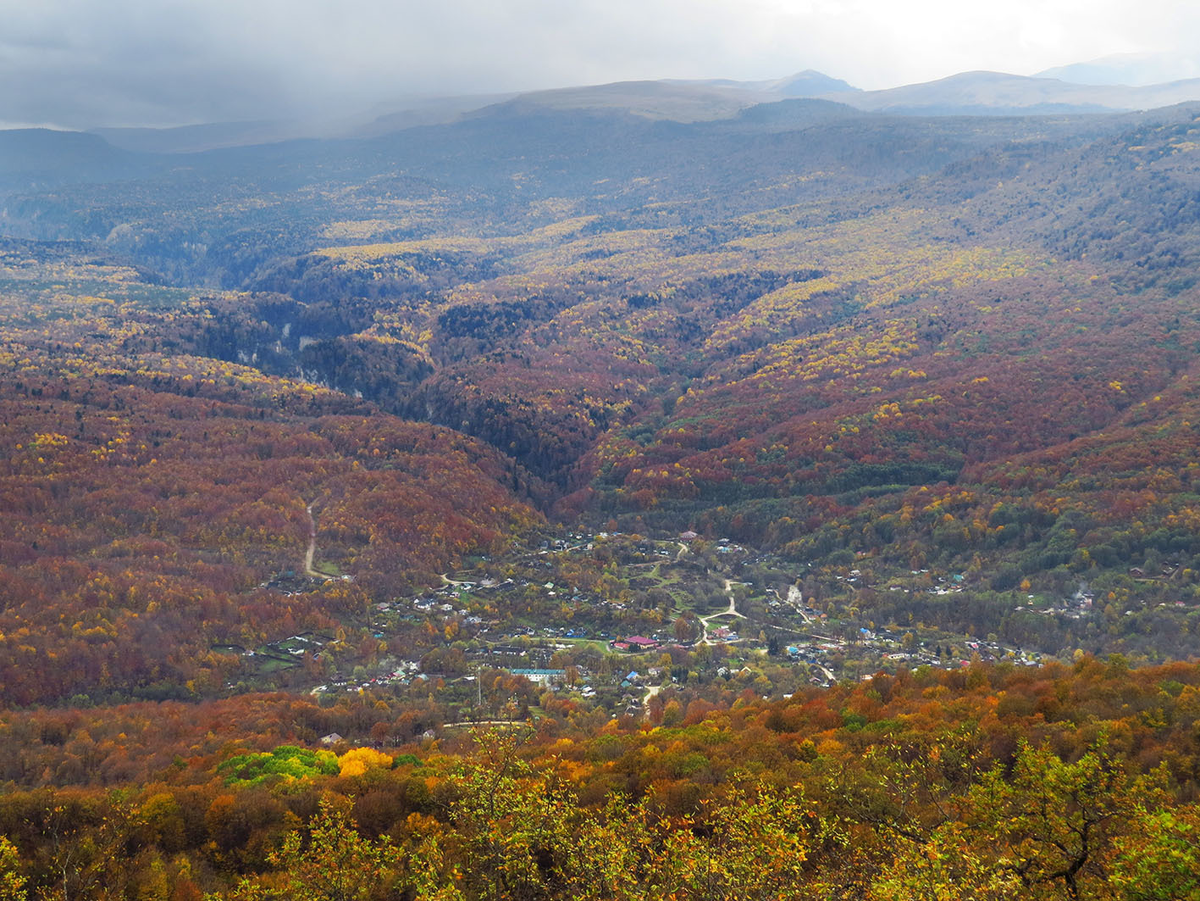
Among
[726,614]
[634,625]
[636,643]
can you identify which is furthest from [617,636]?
[726,614]

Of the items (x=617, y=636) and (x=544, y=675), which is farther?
(x=617, y=636)

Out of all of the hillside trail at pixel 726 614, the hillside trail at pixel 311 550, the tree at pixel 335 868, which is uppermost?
the tree at pixel 335 868

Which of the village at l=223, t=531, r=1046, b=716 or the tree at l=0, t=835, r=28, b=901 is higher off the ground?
the tree at l=0, t=835, r=28, b=901

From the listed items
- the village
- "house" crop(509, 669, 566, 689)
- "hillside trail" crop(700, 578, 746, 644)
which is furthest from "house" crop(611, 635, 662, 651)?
"house" crop(509, 669, 566, 689)

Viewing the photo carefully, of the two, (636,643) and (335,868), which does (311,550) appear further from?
(335,868)

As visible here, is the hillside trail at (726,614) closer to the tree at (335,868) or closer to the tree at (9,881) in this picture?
the tree at (335,868)

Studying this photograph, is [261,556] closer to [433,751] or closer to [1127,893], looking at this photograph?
[433,751]

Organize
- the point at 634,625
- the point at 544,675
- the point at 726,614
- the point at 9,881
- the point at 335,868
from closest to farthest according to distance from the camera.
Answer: the point at 9,881 < the point at 335,868 < the point at 544,675 < the point at 634,625 < the point at 726,614

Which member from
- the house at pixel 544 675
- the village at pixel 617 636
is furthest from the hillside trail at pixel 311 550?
the house at pixel 544 675

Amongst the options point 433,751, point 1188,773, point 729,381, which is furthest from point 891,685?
point 729,381

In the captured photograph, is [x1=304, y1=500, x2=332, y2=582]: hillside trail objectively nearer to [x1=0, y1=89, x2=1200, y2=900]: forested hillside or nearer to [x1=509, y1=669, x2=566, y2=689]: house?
[x1=0, y1=89, x2=1200, y2=900]: forested hillside

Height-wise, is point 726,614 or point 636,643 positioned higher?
point 636,643
